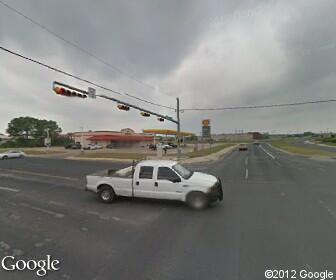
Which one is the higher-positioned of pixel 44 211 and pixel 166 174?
pixel 166 174

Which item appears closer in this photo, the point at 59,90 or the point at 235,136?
the point at 59,90

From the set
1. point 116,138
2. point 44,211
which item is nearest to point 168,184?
point 44,211

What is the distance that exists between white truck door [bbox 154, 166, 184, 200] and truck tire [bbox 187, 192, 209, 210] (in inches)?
11.8

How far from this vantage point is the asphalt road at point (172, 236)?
3.42 metres

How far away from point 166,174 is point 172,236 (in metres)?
2.38

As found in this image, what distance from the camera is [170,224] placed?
526cm

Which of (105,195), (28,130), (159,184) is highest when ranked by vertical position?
(28,130)

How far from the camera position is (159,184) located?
21.9ft

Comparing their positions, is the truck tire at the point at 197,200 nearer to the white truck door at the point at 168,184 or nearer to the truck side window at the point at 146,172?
the white truck door at the point at 168,184

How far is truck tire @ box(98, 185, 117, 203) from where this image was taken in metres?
7.32

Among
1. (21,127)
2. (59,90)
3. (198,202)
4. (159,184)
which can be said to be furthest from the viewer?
(21,127)

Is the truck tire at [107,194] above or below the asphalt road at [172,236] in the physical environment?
above

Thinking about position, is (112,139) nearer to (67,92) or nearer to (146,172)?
(67,92)

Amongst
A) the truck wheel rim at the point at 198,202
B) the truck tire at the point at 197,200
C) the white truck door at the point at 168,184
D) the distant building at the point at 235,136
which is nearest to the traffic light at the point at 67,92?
the white truck door at the point at 168,184
